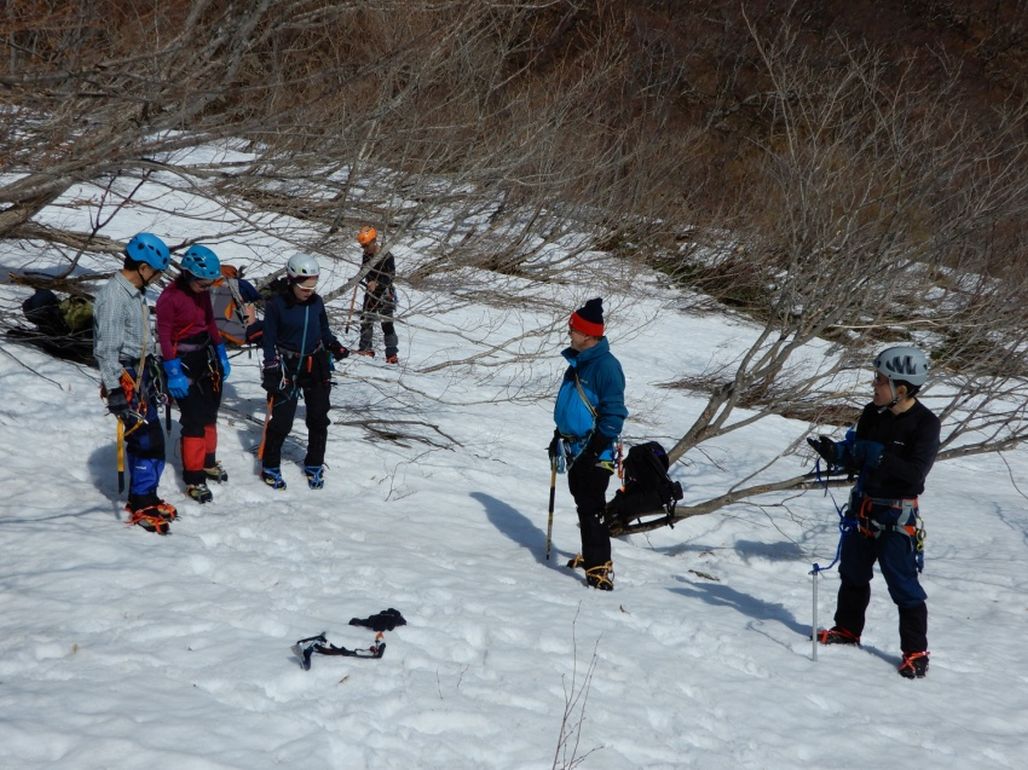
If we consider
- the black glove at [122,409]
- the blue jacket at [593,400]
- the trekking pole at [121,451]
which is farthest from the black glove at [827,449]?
the trekking pole at [121,451]

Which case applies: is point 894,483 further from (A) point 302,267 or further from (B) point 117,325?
(B) point 117,325

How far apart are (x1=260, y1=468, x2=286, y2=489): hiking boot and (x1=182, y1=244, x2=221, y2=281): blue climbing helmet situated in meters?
1.61

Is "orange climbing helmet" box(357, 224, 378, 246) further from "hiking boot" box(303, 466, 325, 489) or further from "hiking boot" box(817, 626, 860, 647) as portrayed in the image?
"hiking boot" box(817, 626, 860, 647)

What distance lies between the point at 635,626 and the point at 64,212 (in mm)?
11181

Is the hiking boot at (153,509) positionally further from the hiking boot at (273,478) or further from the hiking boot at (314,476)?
the hiking boot at (314,476)

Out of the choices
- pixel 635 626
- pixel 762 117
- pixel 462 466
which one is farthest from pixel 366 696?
pixel 762 117

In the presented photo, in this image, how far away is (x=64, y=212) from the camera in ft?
43.9

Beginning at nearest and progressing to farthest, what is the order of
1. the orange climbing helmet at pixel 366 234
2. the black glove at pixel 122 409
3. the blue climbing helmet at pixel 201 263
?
the black glove at pixel 122 409
the blue climbing helmet at pixel 201 263
the orange climbing helmet at pixel 366 234

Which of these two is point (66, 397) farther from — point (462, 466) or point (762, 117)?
point (762, 117)

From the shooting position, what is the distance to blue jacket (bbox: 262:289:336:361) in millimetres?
6809

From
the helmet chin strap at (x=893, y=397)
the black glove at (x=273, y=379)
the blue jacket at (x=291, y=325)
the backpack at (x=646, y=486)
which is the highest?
the helmet chin strap at (x=893, y=397)

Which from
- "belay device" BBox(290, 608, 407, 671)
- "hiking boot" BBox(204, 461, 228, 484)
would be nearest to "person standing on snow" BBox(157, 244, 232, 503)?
"hiking boot" BBox(204, 461, 228, 484)

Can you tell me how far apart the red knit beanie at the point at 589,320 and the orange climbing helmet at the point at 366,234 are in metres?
3.64

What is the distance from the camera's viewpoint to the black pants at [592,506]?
6.09m
